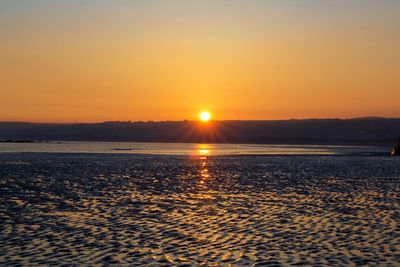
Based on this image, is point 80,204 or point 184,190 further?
point 184,190

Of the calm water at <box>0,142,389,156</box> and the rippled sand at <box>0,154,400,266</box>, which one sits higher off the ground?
the calm water at <box>0,142,389,156</box>

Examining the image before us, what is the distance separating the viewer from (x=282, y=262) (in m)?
17.3

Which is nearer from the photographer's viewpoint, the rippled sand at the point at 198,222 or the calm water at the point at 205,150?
the rippled sand at the point at 198,222

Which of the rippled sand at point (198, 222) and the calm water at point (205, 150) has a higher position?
the calm water at point (205, 150)

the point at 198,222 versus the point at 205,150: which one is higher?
the point at 205,150

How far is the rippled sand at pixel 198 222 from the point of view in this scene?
18.2m

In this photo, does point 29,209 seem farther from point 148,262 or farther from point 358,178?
point 358,178

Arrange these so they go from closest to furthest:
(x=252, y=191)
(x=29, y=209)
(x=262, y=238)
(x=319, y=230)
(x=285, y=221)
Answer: (x=262, y=238) → (x=319, y=230) → (x=285, y=221) → (x=29, y=209) → (x=252, y=191)

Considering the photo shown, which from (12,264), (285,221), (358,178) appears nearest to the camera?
(12,264)

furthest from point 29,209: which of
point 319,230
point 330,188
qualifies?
point 330,188

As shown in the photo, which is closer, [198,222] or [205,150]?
[198,222]

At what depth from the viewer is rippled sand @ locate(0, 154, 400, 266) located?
18.2 m

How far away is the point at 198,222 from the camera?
80.5 ft

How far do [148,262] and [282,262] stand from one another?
3.91 metres
